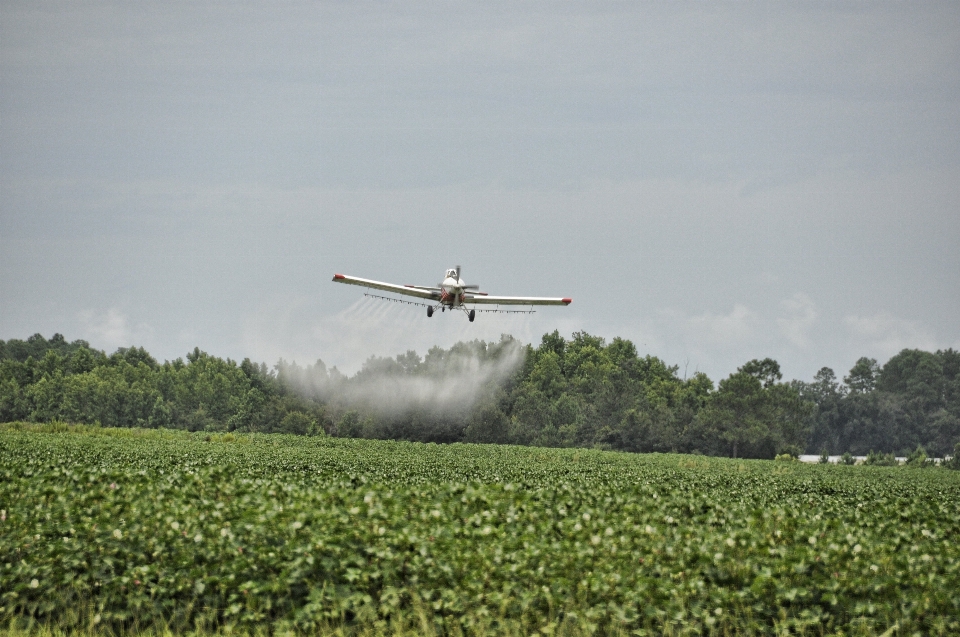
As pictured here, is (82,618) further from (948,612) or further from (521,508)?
(948,612)

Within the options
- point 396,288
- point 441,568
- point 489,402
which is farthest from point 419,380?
point 441,568

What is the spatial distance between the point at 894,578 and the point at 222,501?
10055 millimetres

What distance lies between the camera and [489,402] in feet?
347

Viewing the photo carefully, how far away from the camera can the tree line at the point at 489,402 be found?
354 feet

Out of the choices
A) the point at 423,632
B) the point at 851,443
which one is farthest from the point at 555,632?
the point at 851,443

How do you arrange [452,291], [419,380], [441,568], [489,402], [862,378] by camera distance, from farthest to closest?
[862,378]
[419,380]
[489,402]
[452,291]
[441,568]

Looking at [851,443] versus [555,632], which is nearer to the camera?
[555,632]

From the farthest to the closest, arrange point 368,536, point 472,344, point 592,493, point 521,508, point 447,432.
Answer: point 472,344, point 447,432, point 592,493, point 521,508, point 368,536

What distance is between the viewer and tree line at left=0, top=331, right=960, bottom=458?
108 metres

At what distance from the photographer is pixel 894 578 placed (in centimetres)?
1362

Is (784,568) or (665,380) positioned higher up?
(665,380)

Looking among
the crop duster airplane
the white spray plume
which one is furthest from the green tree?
the crop duster airplane

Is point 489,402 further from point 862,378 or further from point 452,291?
point 862,378

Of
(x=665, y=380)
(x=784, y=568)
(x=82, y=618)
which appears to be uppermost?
(x=665, y=380)
